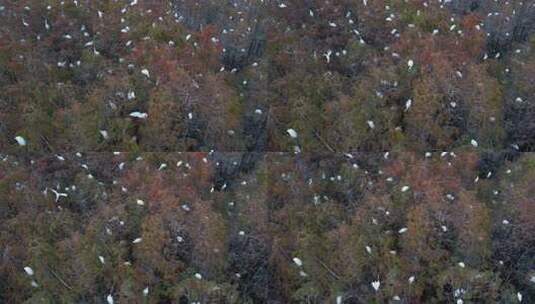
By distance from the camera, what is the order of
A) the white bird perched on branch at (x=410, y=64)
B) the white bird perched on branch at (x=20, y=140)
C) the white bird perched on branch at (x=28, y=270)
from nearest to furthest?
the white bird perched on branch at (x=28, y=270) < the white bird perched on branch at (x=20, y=140) < the white bird perched on branch at (x=410, y=64)

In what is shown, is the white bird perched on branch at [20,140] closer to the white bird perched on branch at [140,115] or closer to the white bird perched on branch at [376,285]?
the white bird perched on branch at [140,115]

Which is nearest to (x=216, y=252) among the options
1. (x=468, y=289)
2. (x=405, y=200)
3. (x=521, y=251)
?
(x=405, y=200)

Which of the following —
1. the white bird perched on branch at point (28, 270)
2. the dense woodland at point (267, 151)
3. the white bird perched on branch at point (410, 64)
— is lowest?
the white bird perched on branch at point (28, 270)

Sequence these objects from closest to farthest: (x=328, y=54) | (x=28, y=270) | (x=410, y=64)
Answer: (x=28, y=270), (x=410, y=64), (x=328, y=54)

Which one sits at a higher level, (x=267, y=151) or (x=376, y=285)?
(x=267, y=151)

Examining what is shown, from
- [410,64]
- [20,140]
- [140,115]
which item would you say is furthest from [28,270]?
[410,64]

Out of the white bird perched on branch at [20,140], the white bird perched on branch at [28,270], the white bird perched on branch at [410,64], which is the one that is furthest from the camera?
the white bird perched on branch at [410,64]

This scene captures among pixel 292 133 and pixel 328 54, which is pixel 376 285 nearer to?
pixel 292 133

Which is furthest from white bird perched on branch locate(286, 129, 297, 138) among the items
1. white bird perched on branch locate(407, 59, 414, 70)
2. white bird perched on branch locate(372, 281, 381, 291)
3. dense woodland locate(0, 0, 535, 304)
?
white bird perched on branch locate(372, 281, 381, 291)

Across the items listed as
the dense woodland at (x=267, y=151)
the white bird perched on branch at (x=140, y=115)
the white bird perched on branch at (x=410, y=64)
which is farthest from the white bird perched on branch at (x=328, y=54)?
the white bird perched on branch at (x=140, y=115)
